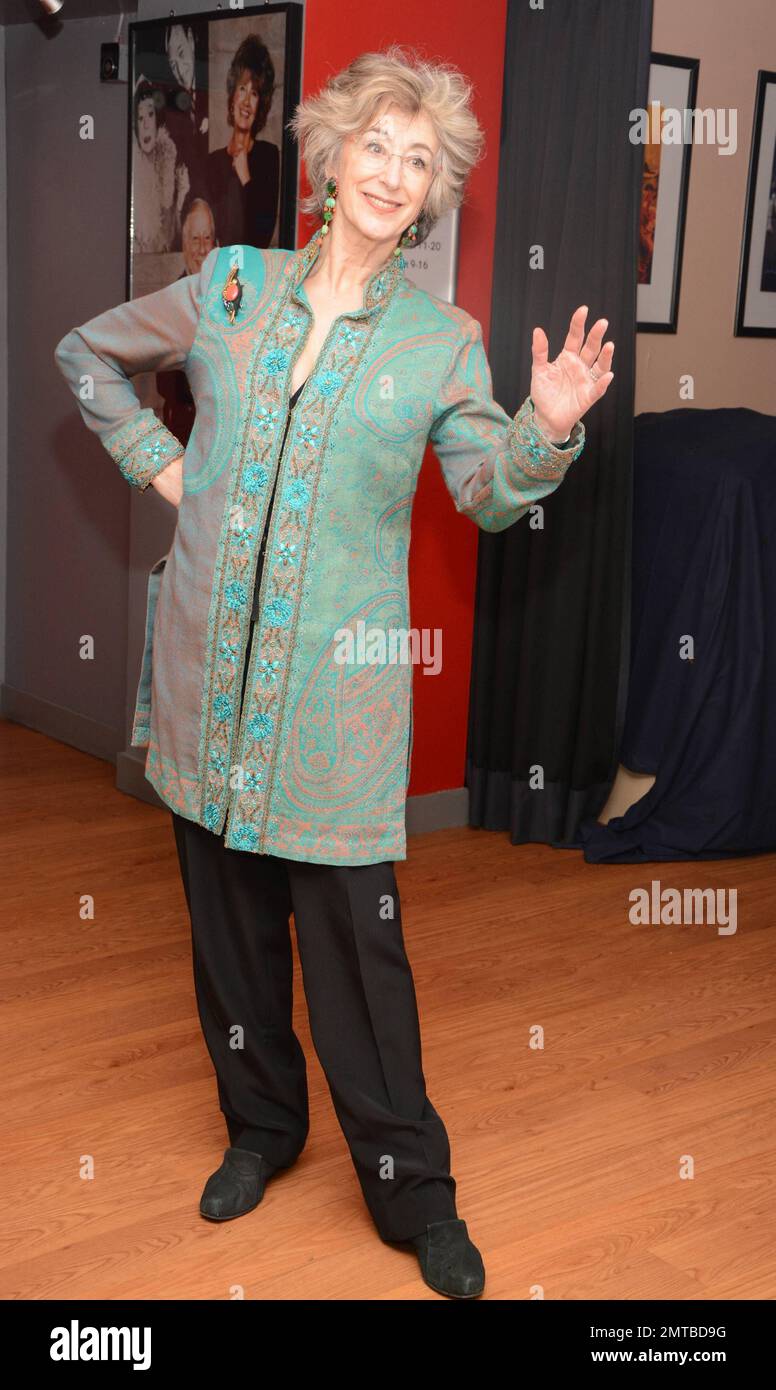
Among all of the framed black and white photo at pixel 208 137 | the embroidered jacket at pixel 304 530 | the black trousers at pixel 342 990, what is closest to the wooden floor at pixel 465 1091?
the black trousers at pixel 342 990

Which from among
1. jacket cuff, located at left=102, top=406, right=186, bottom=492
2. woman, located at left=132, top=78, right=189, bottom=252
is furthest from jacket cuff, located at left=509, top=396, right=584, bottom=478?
woman, located at left=132, top=78, right=189, bottom=252

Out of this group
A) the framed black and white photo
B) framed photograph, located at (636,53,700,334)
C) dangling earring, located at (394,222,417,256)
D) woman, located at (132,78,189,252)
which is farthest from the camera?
framed photograph, located at (636,53,700,334)

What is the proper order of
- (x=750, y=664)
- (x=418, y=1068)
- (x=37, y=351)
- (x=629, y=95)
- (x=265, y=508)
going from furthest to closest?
(x=37, y=351), (x=750, y=664), (x=629, y=95), (x=418, y=1068), (x=265, y=508)

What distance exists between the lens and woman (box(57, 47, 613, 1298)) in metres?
1.86

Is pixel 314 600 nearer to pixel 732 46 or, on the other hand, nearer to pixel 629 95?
pixel 629 95

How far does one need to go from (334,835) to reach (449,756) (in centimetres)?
211

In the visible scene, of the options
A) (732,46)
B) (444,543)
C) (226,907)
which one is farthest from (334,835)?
(732,46)

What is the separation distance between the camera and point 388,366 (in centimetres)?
187

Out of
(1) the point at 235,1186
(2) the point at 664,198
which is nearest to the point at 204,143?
(2) the point at 664,198

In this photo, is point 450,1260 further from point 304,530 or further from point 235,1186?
point 304,530

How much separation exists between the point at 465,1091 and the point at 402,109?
160cm

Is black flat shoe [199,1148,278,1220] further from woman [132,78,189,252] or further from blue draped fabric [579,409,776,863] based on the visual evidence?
woman [132,78,189,252]

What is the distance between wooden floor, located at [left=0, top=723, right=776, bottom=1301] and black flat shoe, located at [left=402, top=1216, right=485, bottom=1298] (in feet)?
0.12

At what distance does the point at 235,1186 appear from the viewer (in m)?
2.15
